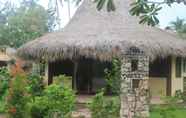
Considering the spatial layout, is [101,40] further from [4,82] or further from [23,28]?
[23,28]

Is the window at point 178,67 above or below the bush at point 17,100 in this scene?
above

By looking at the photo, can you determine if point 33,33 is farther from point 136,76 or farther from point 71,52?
point 136,76

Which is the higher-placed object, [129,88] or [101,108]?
[129,88]

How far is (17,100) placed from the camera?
323 inches

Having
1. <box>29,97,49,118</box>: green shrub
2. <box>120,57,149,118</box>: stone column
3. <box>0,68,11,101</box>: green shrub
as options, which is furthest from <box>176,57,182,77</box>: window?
<box>29,97,49,118</box>: green shrub

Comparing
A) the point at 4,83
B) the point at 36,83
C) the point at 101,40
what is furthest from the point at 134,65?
the point at 4,83

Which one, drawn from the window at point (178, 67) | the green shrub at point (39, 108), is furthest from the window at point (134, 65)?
the window at point (178, 67)

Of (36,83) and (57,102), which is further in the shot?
(36,83)

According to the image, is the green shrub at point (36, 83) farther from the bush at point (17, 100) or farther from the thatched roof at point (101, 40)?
the bush at point (17, 100)

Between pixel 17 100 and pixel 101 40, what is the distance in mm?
6734

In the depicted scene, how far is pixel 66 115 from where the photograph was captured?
7.93 metres

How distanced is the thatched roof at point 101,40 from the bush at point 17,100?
5.65 m

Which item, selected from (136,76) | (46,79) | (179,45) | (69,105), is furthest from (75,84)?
(69,105)

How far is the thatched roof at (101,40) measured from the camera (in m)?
14.3
